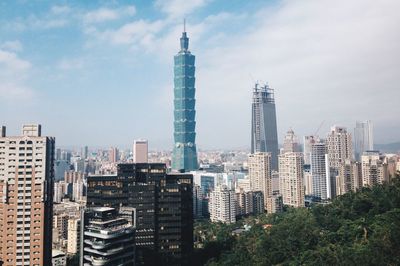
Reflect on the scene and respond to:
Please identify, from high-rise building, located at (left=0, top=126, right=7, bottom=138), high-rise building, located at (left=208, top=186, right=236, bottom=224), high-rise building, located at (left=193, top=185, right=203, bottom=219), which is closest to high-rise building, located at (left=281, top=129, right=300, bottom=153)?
high-rise building, located at (left=193, top=185, right=203, bottom=219)

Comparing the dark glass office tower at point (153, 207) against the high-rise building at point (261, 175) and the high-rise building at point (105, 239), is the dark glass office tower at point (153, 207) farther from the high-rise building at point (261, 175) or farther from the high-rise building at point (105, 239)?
the high-rise building at point (261, 175)

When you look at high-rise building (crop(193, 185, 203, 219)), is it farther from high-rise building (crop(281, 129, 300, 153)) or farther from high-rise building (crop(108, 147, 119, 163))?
high-rise building (crop(108, 147, 119, 163))

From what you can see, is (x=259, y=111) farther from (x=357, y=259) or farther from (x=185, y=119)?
(x=357, y=259)

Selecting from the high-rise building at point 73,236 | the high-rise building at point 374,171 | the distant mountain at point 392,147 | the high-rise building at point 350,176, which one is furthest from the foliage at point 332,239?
the high-rise building at point 350,176

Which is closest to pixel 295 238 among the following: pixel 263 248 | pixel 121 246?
pixel 263 248

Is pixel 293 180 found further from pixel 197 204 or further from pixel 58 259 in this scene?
pixel 58 259

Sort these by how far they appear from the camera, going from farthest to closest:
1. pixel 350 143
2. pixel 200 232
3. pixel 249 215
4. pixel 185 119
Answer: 1. pixel 185 119
2. pixel 350 143
3. pixel 249 215
4. pixel 200 232
